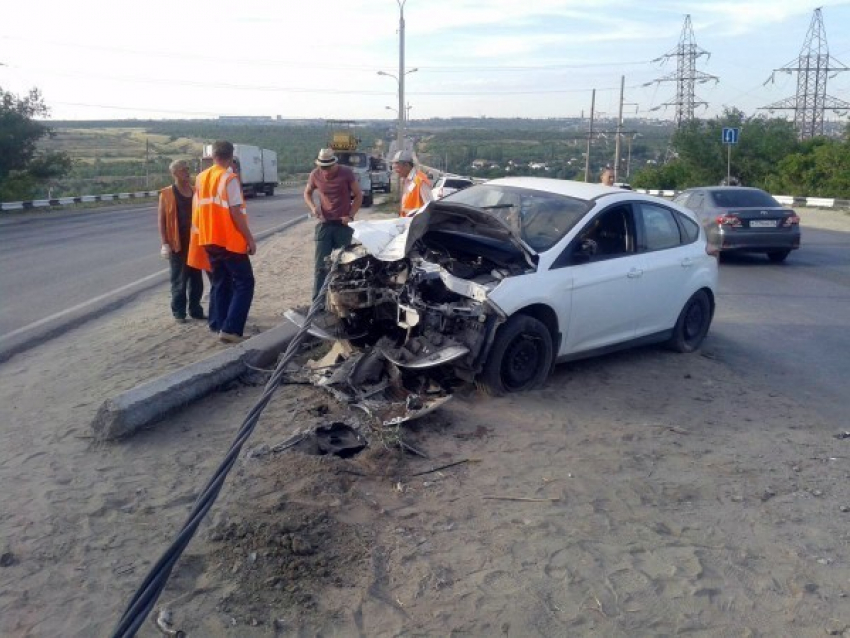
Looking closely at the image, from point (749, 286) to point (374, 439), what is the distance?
10554 millimetres

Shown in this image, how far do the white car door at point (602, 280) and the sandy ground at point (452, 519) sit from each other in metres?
0.59

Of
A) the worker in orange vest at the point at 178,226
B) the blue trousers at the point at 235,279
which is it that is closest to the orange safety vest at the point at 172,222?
the worker in orange vest at the point at 178,226

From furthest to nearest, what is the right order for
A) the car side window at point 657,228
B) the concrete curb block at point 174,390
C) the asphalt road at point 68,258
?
the asphalt road at point 68,258
the car side window at point 657,228
the concrete curb block at point 174,390

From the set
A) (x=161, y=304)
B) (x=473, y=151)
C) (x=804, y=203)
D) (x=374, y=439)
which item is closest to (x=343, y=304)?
(x=374, y=439)

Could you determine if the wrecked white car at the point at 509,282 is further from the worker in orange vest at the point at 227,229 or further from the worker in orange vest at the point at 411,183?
the worker in orange vest at the point at 411,183

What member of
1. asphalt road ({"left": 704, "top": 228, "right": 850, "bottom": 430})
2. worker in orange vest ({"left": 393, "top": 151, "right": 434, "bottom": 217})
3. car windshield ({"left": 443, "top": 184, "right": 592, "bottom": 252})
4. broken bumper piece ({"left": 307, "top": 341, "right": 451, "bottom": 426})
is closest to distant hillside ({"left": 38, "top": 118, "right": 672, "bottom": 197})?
asphalt road ({"left": 704, "top": 228, "right": 850, "bottom": 430})

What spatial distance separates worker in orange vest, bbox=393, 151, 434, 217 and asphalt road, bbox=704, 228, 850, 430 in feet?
12.9

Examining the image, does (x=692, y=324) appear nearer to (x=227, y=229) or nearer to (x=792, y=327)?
(x=792, y=327)

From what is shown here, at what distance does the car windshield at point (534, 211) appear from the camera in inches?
300

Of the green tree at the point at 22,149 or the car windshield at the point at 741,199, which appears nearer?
the car windshield at the point at 741,199

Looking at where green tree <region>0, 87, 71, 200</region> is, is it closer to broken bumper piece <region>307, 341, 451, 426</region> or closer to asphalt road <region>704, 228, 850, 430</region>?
asphalt road <region>704, 228, 850, 430</region>

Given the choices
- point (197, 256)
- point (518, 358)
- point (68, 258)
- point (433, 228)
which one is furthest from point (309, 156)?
point (518, 358)

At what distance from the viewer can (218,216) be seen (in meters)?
8.16

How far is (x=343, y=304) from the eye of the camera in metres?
7.27
